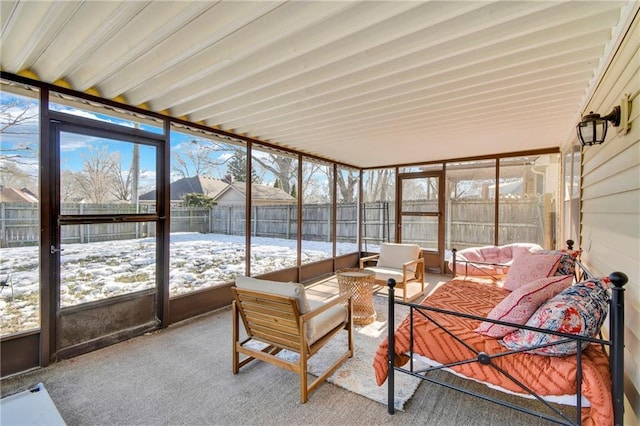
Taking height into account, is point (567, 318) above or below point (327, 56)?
below

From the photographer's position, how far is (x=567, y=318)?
1554 millimetres

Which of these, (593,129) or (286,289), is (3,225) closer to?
(286,289)

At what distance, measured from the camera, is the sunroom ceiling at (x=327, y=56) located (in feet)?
5.41

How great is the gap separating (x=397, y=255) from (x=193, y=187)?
3.28 metres

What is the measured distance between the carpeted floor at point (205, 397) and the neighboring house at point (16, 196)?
56.4 inches

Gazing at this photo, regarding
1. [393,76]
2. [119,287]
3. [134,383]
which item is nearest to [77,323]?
[119,287]

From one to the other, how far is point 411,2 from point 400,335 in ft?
6.57

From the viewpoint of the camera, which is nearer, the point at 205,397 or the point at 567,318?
the point at 567,318

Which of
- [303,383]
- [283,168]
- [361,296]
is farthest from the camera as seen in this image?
[283,168]

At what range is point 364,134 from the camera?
4188 millimetres

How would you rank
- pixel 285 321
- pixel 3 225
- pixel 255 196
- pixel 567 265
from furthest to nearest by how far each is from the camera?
pixel 255 196, pixel 567 265, pixel 3 225, pixel 285 321

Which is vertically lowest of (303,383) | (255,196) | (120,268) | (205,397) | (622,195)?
(205,397)

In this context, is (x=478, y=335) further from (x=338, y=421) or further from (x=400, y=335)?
(x=338, y=421)

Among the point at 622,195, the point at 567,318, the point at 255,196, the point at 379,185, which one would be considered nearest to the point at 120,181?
the point at 255,196
